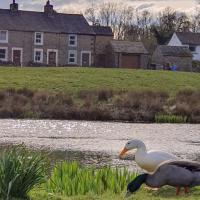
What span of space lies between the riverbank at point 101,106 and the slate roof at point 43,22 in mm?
35530

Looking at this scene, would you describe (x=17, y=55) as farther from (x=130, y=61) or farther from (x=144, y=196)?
(x=144, y=196)

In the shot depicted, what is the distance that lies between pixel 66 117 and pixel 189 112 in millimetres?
7005

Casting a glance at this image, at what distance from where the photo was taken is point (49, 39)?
7762 cm

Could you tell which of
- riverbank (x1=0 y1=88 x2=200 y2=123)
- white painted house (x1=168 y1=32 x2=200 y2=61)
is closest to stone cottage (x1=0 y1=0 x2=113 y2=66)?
white painted house (x1=168 y1=32 x2=200 y2=61)

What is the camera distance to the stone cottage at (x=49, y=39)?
248 ft

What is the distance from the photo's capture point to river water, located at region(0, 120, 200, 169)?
67.9 ft

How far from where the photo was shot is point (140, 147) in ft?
43.1

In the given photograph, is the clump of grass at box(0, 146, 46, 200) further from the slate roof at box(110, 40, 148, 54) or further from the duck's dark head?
the slate roof at box(110, 40, 148, 54)

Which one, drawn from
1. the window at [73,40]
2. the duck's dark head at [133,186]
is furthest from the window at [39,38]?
the duck's dark head at [133,186]

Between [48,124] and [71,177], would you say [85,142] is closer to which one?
[48,124]

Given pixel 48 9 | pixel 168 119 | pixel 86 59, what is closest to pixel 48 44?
pixel 86 59

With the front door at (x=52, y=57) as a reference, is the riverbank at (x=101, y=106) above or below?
below

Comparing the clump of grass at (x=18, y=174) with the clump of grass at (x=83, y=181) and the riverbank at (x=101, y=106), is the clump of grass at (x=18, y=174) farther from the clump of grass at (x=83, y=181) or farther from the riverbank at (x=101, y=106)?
the riverbank at (x=101, y=106)

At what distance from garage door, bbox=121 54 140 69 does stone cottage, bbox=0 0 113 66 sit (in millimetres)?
2910
